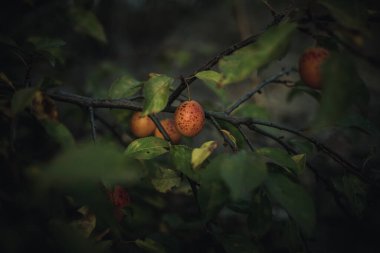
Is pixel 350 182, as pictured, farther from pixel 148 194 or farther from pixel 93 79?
pixel 93 79

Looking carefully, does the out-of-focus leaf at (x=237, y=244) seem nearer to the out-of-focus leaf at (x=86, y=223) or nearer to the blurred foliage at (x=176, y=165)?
the blurred foliage at (x=176, y=165)

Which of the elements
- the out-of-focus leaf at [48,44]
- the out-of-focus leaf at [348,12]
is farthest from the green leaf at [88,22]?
the out-of-focus leaf at [348,12]

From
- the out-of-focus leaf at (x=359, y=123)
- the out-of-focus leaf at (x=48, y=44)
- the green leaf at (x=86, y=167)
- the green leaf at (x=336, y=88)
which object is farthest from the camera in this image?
the out-of-focus leaf at (x=48, y=44)

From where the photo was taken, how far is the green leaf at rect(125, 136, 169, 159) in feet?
2.76

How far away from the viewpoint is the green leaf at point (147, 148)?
842mm

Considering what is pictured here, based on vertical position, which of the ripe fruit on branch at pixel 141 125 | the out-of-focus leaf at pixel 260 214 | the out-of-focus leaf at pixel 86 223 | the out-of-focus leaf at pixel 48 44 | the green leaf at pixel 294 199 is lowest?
the out-of-focus leaf at pixel 260 214

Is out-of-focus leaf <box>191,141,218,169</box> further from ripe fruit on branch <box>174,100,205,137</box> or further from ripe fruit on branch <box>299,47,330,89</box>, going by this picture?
ripe fruit on branch <box>299,47,330,89</box>

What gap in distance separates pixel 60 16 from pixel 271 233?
62.0 inches

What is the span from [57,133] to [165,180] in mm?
351

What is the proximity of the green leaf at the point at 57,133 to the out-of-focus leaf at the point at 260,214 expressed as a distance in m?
0.51

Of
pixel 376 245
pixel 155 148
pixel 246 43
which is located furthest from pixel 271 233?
pixel 246 43

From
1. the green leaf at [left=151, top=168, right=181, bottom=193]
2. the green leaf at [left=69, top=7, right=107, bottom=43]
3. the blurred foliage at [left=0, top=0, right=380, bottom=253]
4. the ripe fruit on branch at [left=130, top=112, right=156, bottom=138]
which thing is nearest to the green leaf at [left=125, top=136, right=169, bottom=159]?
the blurred foliage at [left=0, top=0, right=380, bottom=253]

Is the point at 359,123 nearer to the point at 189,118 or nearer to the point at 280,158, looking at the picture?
the point at 280,158

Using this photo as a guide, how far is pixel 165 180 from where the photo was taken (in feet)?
3.07
